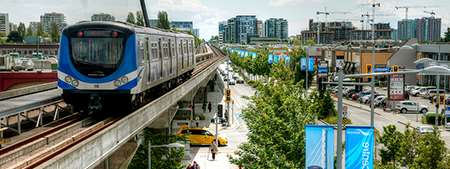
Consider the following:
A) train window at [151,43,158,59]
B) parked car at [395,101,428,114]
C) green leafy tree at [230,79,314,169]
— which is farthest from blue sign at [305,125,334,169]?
parked car at [395,101,428,114]

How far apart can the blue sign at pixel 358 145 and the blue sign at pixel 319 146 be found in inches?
30.8

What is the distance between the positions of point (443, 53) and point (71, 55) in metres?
75.0

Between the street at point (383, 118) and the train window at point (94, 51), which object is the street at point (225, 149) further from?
the train window at point (94, 51)

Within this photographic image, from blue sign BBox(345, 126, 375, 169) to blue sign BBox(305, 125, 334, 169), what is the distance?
783 millimetres

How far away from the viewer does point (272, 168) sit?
74.3 ft

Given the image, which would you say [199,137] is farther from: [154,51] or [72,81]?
[72,81]

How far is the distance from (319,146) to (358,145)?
124cm

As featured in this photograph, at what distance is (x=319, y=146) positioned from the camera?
1784 cm

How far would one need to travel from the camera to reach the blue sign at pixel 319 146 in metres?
17.7

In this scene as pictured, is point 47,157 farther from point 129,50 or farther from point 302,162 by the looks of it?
point 302,162

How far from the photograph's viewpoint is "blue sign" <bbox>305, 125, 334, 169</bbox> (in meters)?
17.7

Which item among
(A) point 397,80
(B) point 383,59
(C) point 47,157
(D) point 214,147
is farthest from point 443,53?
(C) point 47,157

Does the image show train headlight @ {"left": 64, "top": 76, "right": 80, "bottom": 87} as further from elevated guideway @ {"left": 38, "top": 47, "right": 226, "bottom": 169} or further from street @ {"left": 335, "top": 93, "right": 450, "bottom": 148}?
street @ {"left": 335, "top": 93, "right": 450, "bottom": 148}

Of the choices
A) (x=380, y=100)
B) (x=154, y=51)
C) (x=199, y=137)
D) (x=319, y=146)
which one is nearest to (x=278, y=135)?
(x=154, y=51)
